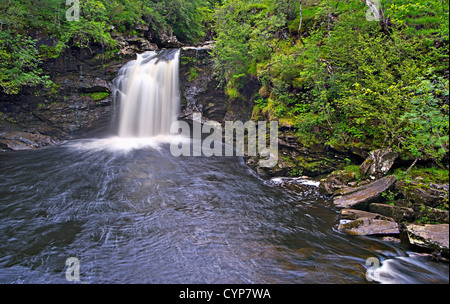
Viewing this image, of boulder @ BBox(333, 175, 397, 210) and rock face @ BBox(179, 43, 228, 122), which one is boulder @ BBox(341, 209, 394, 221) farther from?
rock face @ BBox(179, 43, 228, 122)

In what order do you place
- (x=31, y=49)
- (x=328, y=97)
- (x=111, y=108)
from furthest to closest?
(x=111, y=108) → (x=31, y=49) → (x=328, y=97)

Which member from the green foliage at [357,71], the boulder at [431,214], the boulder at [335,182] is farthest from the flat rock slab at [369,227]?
the green foliage at [357,71]

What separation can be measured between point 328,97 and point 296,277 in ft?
23.9

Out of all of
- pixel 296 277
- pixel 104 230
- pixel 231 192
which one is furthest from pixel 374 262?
pixel 104 230

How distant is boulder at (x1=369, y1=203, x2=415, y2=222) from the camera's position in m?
5.47

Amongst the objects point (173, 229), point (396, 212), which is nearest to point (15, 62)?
point (173, 229)

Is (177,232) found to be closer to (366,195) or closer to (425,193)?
(366,195)

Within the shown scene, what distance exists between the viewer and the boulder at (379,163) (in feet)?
22.7

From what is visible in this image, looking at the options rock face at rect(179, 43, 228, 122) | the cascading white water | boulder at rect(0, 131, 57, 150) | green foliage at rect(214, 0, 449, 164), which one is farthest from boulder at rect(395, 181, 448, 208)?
boulder at rect(0, 131, 57, 150)

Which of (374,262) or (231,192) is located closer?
(374,262)

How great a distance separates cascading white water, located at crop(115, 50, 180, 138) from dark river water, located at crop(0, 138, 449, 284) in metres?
5.90

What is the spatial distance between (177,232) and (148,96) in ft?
38.7

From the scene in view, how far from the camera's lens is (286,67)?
988 centimetres

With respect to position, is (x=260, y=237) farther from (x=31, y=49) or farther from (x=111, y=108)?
(x=31, y=49)
